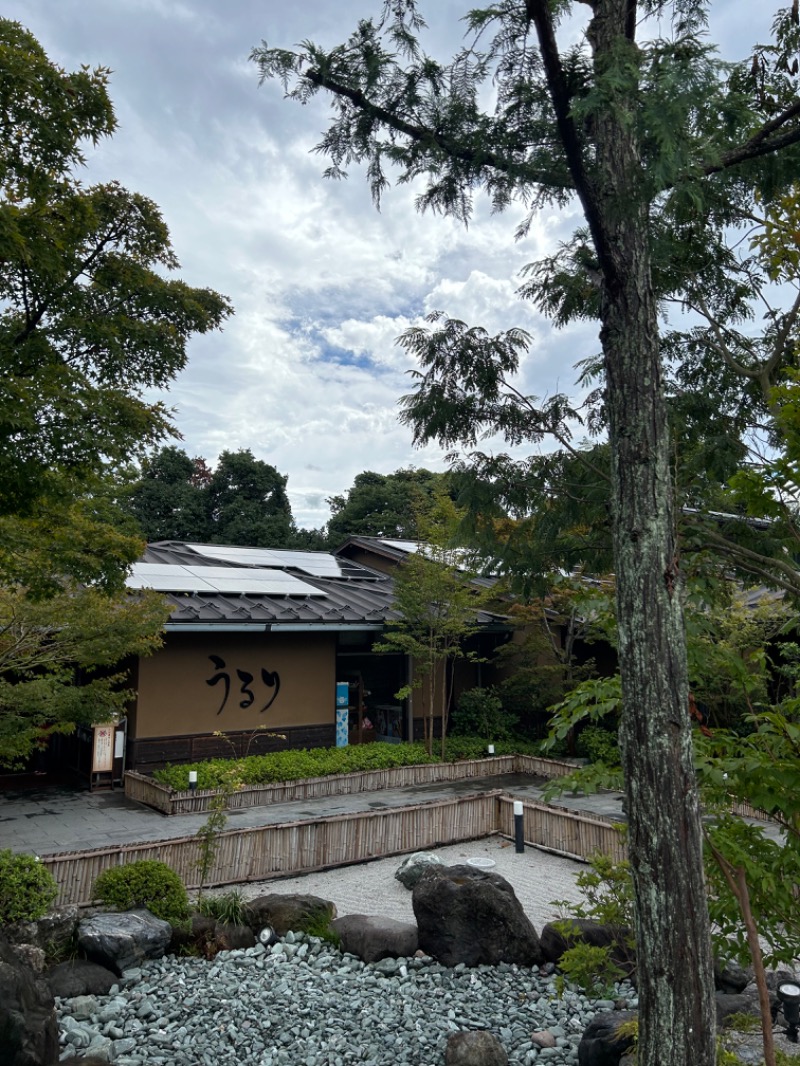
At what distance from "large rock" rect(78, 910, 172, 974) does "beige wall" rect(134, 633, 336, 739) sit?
28.0 feet

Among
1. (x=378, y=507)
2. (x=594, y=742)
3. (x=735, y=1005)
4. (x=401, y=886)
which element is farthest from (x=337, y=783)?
(x=378, y=507)

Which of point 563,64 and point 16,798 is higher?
point 563,64

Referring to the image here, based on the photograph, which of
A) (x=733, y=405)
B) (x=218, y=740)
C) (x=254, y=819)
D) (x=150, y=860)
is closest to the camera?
(x=733, y=405)

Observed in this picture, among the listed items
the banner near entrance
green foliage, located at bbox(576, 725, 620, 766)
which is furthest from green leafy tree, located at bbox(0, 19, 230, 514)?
green foliage, located at bbox(576, 725, 620, 766)

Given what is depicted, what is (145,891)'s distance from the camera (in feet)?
26.1

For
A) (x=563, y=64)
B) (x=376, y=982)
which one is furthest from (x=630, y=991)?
(x=563, y=64)

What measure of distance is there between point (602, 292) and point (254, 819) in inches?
459

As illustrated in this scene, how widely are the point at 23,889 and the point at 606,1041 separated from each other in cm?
534

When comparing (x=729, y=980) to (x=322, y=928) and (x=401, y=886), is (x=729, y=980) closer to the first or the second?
(x=322, y=928)

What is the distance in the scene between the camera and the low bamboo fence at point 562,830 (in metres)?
10.9

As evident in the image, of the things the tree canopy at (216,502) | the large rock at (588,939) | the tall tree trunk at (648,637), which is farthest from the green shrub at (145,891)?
the tree canopy at (216,502)

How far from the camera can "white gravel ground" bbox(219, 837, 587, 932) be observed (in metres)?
9.49

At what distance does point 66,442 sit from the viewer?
675 cm

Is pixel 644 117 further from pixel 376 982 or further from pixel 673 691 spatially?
pixel 376 982
